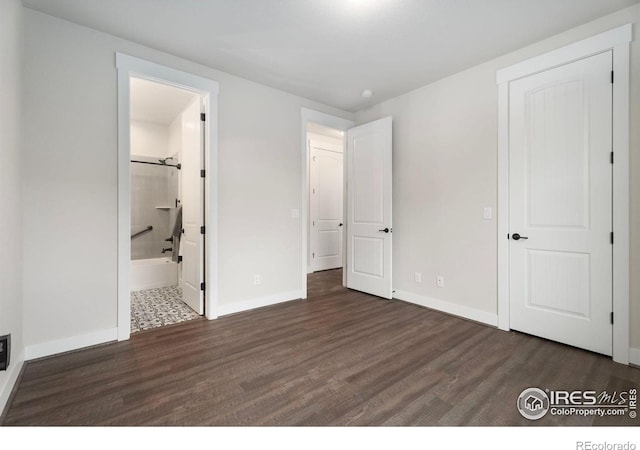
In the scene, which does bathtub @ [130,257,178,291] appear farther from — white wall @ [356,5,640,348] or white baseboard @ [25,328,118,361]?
white wall @ [356,5,640,348]

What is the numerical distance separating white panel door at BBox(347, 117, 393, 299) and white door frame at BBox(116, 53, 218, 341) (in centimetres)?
194

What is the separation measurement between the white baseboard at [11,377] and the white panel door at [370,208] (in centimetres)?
336

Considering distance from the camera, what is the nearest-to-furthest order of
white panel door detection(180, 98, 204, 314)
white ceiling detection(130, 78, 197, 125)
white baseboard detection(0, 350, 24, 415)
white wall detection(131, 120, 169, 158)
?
white baseboard detection(0, 350, 24, 415) → white panel door detection(180, 98, 204, 314) → white ceiling detection(130, 78, 197, 125) → white wall detection(131, 120, 169, 158)

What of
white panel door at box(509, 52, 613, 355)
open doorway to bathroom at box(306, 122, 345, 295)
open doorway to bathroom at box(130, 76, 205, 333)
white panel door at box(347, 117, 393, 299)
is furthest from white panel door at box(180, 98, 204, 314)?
white panel door at box(509, 52, 613, 355)

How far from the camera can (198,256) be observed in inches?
125

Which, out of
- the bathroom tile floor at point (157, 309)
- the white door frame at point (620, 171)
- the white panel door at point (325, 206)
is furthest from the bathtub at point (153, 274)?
the white door frame at point (620, 171)

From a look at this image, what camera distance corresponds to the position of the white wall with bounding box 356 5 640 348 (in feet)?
9.48

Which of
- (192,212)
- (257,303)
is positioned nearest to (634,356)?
(257,303)

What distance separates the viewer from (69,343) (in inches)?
90.6

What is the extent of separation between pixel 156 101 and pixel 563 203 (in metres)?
4.86

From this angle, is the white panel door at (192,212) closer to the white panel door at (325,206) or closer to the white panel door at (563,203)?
the white panel door at (325,206)

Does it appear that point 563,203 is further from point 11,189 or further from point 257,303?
point 11,189
